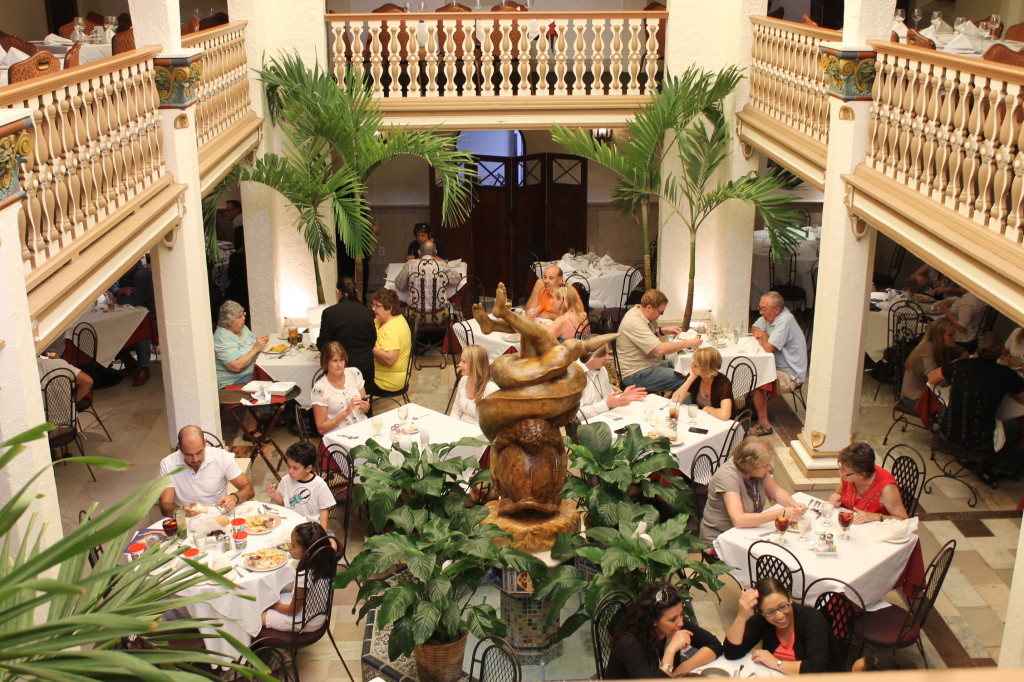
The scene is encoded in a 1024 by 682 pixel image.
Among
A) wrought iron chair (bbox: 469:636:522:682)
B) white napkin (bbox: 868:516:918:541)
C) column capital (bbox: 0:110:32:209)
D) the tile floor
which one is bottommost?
the tile floor

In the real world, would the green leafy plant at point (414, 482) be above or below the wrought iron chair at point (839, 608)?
above

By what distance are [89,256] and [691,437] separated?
4391mm

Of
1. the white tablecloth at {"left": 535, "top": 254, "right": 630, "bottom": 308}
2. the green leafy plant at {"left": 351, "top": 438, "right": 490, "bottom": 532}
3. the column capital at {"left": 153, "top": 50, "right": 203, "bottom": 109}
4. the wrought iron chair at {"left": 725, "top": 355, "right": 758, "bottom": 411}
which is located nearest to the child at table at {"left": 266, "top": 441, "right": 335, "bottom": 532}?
the green leafy plant at {"left": 351, "top": 438, "right": 490, "bottom": 532}

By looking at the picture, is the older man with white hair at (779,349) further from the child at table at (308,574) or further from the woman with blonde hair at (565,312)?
the child at table at (308,574)

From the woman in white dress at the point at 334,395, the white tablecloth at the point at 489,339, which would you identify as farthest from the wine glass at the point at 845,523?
the white tablecloth at the point at 489,339

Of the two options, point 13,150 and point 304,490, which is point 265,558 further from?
point 13,150

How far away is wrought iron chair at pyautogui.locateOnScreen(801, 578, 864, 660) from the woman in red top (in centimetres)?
74

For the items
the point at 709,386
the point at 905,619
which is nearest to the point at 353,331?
the point at 709,386

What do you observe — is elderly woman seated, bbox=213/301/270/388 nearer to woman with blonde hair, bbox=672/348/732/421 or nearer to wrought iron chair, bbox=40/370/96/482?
wrought iron chair, bbox=40/370/96/482

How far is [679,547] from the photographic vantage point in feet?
19.9

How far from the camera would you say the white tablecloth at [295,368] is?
376 inches

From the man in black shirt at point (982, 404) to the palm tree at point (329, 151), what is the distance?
16.0ft

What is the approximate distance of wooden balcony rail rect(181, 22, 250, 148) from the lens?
28.8 ft

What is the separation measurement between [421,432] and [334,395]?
984mm
